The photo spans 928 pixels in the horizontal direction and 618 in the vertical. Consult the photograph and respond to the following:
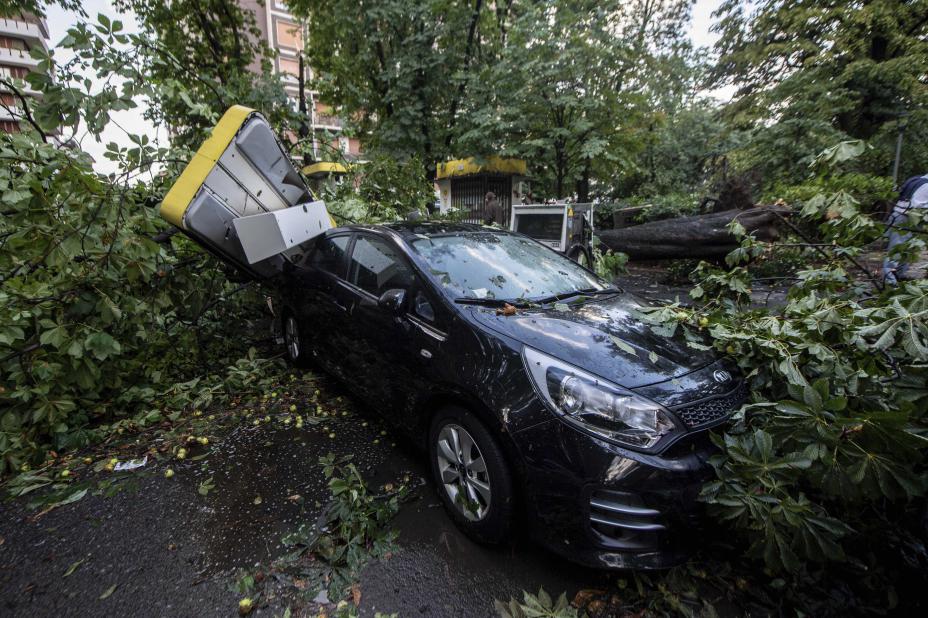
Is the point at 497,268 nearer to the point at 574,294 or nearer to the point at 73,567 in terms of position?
the point at 574,294

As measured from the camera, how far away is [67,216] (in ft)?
10.0

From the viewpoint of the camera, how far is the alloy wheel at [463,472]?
6.69ft

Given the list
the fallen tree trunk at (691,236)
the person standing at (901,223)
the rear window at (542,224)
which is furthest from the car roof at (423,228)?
the fallen tree trunk at (691,236)

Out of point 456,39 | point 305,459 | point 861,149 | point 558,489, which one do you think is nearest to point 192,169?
point 305,459

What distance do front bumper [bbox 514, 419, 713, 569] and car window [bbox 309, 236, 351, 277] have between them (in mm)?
2306

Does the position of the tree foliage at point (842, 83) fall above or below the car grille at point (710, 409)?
above

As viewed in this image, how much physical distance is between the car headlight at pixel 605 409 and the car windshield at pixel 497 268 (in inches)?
32.4

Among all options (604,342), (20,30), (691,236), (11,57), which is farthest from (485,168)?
(20,30)

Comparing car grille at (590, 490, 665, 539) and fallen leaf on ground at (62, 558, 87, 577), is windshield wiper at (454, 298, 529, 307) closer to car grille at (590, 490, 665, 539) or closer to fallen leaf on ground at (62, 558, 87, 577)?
car grille at (590, 490, 665, 539)

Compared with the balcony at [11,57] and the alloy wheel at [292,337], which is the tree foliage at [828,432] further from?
the balcony at [11,57]

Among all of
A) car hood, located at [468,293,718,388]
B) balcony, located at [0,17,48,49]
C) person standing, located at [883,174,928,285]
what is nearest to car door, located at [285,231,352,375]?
car hood, located at [468,293,718,388]

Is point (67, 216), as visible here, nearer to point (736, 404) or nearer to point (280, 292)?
point (280, 292)

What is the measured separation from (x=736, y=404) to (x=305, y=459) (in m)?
2.57

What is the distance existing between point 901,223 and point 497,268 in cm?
226
